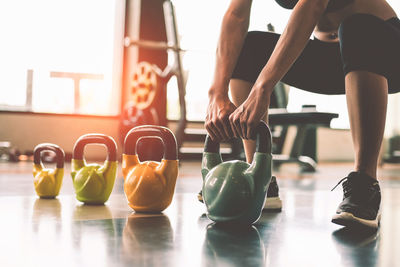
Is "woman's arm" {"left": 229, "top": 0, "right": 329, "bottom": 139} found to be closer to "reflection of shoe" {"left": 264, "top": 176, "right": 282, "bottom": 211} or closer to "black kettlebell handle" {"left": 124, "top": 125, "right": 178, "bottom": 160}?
"black kettlebell handle" {"left": 124, "top": 125, "right": 178, "bottom": 160}

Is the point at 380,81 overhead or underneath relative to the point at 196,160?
overhead

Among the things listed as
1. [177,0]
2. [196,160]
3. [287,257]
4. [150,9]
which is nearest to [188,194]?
[287,257]

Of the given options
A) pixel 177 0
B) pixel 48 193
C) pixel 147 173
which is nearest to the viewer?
pixel 147 173

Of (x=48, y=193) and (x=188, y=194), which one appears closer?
(x=48, y=193)

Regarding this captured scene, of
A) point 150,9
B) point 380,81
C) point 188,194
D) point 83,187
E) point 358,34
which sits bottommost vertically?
point 188,194

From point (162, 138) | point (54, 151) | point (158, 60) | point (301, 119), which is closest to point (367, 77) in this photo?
point (162, 138)

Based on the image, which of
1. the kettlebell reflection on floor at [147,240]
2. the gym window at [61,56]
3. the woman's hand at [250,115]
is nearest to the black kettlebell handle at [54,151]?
the kettlebell reflection on floor at [147,240]

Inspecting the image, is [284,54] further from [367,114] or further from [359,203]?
[359,203]

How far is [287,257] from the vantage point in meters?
0.78

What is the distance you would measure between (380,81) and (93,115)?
13.2 feet

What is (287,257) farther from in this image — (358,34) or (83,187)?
(83,187)

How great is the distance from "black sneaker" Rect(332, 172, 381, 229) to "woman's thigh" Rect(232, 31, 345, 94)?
41 centimetres

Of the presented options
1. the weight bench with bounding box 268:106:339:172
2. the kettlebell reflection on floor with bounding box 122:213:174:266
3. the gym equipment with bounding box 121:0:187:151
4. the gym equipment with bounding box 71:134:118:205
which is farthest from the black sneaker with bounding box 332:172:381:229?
the gym equipment with bounding box 121:0:187:151

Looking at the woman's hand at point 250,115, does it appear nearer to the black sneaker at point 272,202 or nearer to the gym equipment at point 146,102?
the black sneaker at point 272,202
